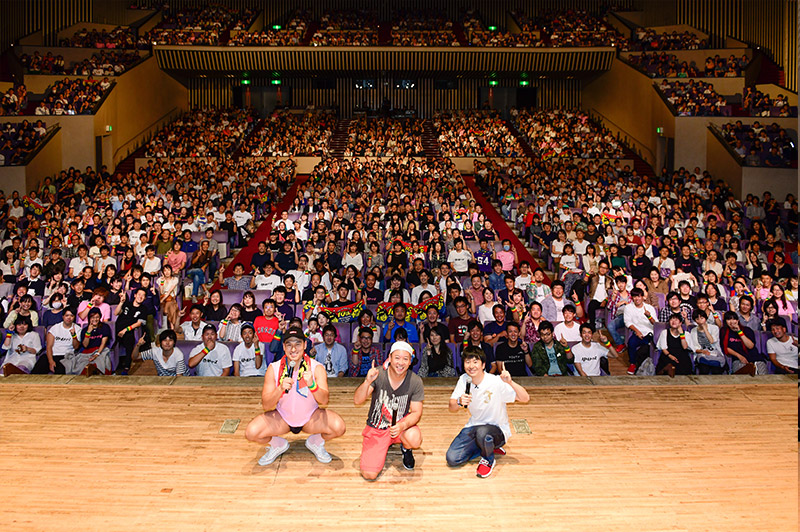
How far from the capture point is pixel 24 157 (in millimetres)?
16297

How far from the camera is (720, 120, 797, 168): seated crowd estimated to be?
631 inches

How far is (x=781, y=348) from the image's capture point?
717 cm

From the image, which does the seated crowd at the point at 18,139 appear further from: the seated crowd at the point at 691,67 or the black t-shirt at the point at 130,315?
the seated crowd at the point at 691,67

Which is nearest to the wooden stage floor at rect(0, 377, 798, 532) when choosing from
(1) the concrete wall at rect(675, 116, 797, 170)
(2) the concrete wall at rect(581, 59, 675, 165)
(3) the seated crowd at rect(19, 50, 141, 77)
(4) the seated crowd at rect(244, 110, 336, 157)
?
(1) the concrete wall at rect(675, 116, 797, 170)

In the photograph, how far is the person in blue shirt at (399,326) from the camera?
7.30 metres

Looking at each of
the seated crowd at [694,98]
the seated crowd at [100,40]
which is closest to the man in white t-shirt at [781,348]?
the seated crowd at [694,98]

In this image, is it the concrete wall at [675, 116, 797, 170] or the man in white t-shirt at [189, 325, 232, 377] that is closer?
the man in white t-shirt at [189, 325, 232, 377]

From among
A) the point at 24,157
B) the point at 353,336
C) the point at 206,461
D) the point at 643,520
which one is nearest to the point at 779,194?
the point at 353,336

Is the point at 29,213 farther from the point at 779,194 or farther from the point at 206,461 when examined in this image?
the point at 779,194

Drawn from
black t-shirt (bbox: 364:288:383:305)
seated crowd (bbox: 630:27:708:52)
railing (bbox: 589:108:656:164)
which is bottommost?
black t-shirt (bbox: 364:288:383:305)

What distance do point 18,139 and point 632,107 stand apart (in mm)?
17920

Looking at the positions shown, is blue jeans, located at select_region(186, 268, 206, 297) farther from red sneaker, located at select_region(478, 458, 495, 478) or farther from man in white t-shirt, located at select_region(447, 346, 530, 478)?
red sneaker, located at select_region(478, 458, 495, 478)

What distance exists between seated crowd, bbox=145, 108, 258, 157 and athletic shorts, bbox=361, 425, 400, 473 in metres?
17.1

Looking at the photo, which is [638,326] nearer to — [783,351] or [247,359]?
[783,351]
